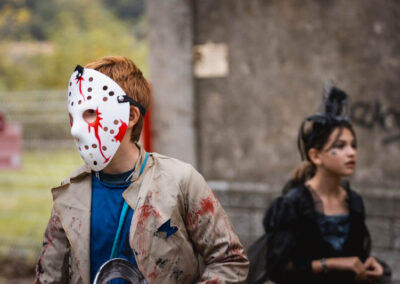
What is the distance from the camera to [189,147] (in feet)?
18.7

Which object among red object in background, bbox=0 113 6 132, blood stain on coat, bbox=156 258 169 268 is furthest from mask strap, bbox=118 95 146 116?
red object in background, bbox=0 113 6 132

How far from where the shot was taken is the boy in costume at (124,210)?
2.14 meters

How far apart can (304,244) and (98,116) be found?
156cm

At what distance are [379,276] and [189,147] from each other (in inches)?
113

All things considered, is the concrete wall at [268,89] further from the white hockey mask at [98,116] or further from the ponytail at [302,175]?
the white hockey mask at [98,116]

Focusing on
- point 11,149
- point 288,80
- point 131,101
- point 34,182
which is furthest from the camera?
point 34,182

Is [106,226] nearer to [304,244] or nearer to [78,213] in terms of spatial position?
[78,213]

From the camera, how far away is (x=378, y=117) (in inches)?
194

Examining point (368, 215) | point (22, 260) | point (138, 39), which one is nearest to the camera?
point (368, 215)

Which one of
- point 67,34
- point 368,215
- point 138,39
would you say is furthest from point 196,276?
point 138,39

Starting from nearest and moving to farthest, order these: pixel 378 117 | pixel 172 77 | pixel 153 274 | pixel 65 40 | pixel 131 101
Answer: pixel 153 274
pixel 131 101
pixel 378 117
pixel 172 77
pixel 65 40

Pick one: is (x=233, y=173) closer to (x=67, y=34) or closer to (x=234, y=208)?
(x=234, y=208)

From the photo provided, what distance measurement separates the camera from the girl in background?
3125mm

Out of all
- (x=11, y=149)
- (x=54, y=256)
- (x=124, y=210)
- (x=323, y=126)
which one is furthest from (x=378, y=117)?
(x=11, y=149)
